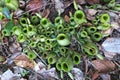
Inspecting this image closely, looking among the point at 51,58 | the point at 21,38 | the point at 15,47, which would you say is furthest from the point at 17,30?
the point at 51,58

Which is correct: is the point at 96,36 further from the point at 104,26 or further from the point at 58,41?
the point at 58,41

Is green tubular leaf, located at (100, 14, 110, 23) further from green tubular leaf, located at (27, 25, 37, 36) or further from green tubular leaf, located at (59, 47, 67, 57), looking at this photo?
green tubular leaf, located at (27, 25, 37, 36)

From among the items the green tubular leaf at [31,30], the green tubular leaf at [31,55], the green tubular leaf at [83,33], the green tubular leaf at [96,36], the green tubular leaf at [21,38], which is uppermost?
the green tubular leaf at [31,30]

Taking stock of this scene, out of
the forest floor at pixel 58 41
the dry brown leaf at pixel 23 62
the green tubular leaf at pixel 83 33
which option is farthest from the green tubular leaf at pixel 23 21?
the green tubular leaf at pixel 83 33

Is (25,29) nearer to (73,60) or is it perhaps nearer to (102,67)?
(73,60)

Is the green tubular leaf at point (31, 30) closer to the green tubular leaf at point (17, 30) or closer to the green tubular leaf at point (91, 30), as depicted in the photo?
the green tubular leaf at point (17, 30)

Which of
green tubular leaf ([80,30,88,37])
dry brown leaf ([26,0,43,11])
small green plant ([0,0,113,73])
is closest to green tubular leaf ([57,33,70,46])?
small green plant ([0,0,113,73])

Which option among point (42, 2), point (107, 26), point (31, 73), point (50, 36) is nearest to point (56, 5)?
point (42, 2)
